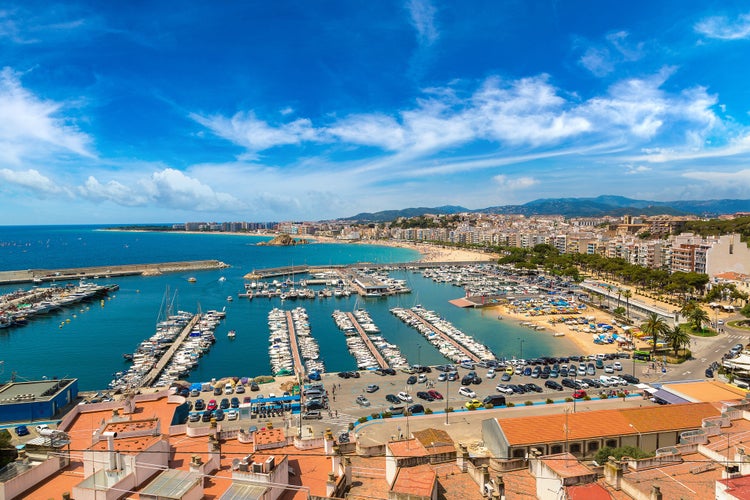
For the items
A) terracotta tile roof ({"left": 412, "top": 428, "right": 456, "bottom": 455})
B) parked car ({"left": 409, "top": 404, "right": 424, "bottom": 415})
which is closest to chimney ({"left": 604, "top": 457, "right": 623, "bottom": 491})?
terracotta tile roof ({"left": 412, "top": 428, "right": 456, "bottom": 455})

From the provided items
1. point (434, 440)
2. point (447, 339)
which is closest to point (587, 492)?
point (434, 440)

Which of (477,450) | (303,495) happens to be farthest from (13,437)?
(477,450)

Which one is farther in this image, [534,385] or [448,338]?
[448,338]

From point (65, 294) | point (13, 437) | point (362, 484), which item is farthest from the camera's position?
point (65, 294)

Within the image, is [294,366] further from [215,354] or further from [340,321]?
[340,321]

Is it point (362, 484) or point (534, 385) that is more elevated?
point (362, 484)

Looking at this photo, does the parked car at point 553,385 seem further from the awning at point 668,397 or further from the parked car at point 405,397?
the parked car at point 405,397
